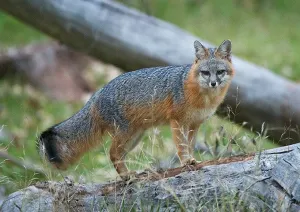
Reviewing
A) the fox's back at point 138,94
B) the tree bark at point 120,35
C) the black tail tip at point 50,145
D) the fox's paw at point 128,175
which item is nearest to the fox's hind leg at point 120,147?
the fox's back at point 138,94

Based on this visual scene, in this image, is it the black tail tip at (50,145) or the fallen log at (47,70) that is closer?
the black tail tip at (50,145)

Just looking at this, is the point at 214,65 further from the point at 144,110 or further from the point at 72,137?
the point at 72,137

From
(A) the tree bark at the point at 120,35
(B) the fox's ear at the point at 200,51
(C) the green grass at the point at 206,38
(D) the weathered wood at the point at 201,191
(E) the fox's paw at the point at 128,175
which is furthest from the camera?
(C) the green grass at the point at 206,38

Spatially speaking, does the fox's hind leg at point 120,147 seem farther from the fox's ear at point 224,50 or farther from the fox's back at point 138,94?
the fox's ear at point 224,50

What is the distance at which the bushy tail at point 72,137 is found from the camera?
5.53 m

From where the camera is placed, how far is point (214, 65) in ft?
18.3

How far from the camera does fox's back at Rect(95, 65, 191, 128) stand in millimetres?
5652

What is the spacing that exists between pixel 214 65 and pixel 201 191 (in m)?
1.38

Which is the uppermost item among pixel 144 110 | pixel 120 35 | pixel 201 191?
pixel 120 35

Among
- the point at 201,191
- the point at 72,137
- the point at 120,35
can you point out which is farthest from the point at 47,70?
the point at 201,191

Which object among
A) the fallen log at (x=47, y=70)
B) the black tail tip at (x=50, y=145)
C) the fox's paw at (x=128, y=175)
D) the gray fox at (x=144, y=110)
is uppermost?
the gray fox at (x=144, y=110)

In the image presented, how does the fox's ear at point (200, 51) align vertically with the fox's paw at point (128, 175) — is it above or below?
above

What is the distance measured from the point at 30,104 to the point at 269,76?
4.53 meters

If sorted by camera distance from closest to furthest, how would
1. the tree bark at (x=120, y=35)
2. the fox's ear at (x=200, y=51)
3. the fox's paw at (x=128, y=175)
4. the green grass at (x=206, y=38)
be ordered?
the fox's paw at (x=128, y=175)
the fox's ear at (x=200, y=51)
the tree bark at (x=120, y=35)
the green grass at (x=206, y=38)
